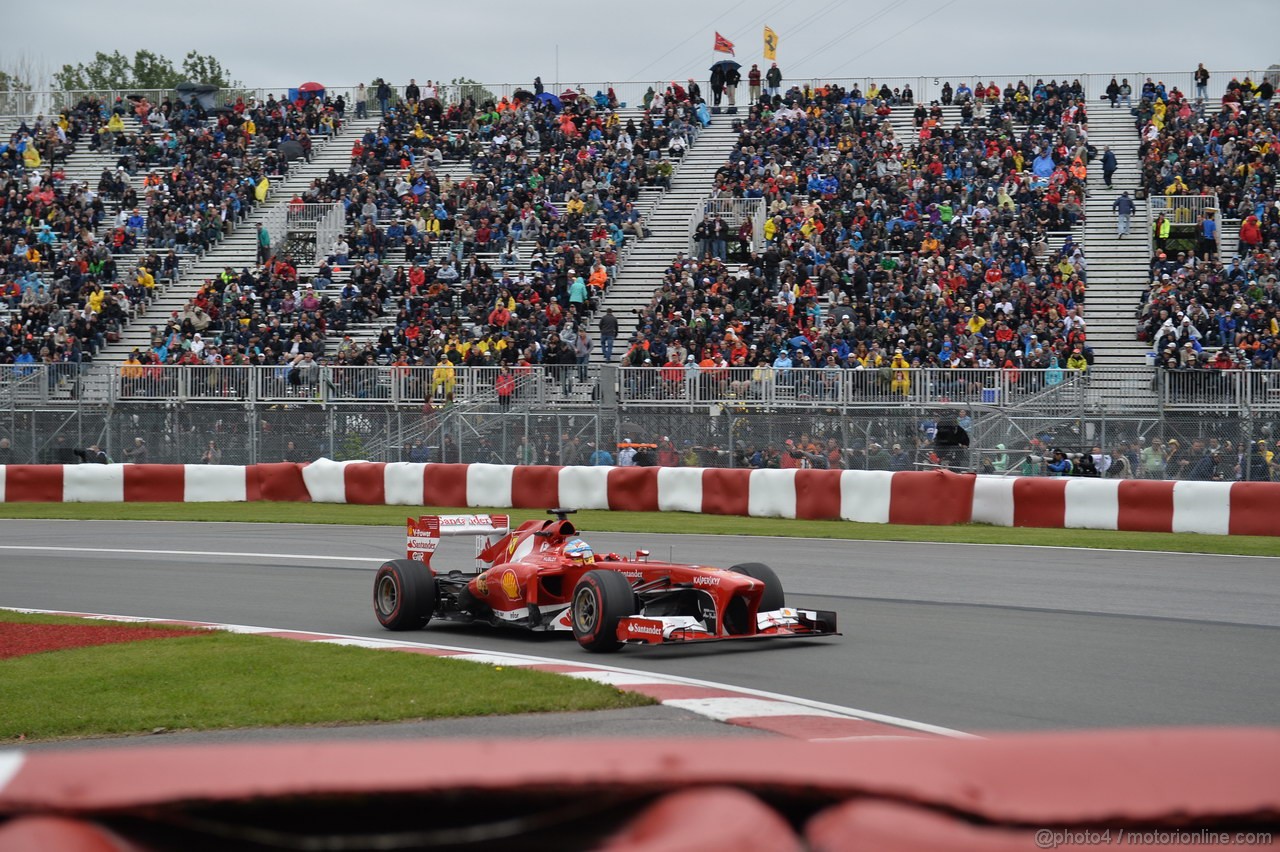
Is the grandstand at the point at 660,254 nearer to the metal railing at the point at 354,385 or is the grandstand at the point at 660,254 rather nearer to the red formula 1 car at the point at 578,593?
the metal railing at the point at 354,385

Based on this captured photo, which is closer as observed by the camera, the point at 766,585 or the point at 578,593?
the point at 578,593

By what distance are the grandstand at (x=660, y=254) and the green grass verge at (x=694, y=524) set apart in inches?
132

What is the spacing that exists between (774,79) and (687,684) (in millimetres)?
34780

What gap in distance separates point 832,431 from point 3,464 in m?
15.1

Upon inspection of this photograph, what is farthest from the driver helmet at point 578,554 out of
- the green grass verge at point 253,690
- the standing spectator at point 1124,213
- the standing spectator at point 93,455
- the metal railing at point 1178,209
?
the standing spectator at point 1124,213

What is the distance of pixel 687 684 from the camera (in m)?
8.35

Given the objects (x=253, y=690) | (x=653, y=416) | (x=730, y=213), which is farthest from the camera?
→ (x=730, y=213)

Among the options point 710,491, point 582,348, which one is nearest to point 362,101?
point 582,348

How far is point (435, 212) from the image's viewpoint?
36.9 metres

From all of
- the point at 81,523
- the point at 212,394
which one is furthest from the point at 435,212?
the point at 81,523

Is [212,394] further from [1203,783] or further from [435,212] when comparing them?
[1203,783]

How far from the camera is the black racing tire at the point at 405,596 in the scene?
1098 cm

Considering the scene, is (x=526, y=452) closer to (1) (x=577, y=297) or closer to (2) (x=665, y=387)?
(2) (x=665, y=387)

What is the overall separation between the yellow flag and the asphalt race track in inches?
1023
